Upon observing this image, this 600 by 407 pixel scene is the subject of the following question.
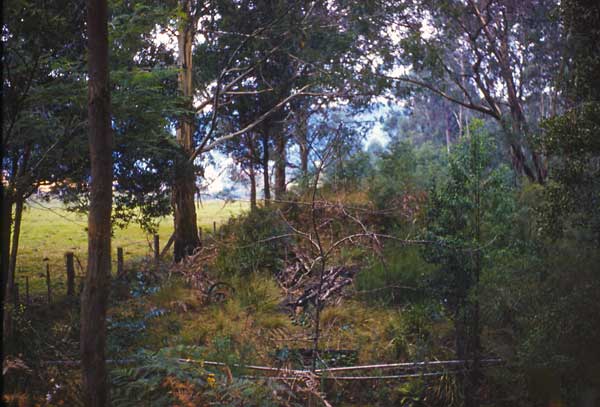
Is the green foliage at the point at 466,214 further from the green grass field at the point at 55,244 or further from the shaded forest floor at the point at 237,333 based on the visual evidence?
the green grass field at the point at 55,244

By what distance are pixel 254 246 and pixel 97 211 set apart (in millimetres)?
5772

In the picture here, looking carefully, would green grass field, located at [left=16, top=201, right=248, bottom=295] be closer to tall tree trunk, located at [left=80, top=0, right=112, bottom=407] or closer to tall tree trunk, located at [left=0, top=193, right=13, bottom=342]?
tall tree trunk, located at [left=0, top=193, right=13, bottom=342]

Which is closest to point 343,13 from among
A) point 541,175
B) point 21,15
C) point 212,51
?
point 212,51

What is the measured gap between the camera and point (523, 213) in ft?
20.3

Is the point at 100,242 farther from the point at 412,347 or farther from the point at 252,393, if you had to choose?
the point at 412,347

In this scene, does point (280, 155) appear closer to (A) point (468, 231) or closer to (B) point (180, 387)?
(A) point (468, 231)

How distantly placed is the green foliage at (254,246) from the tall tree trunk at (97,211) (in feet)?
16.2

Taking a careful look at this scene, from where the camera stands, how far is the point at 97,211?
333 centimetres

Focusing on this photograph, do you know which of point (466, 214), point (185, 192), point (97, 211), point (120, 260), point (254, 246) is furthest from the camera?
point (185, 192)

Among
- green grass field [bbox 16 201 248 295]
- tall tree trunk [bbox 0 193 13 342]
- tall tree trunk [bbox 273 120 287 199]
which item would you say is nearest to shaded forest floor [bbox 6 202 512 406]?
tall tree trunk [bbox 0 193 13 342]

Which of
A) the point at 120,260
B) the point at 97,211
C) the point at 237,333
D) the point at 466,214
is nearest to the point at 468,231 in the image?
the point at 466,214

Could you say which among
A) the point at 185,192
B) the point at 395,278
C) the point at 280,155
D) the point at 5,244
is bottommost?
the point at 395,278

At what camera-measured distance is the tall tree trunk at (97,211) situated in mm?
3275

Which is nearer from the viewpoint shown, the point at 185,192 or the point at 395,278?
the point at 395,278
